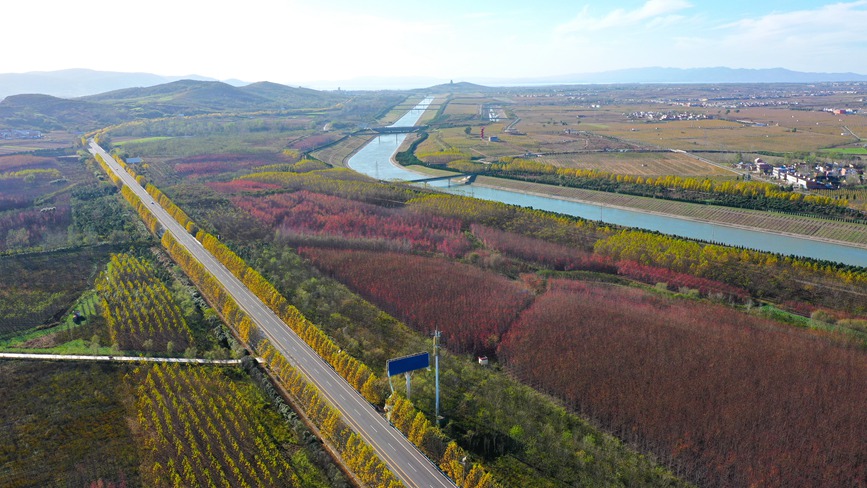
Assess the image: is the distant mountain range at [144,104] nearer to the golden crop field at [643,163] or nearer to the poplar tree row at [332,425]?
the golden crop field at [643,163]

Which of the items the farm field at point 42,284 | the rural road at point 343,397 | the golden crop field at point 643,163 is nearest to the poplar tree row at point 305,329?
the rural road at point 343,397

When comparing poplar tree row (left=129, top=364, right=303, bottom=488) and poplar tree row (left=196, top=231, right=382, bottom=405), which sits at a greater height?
poplar tree row (left=196, top=231, right=382, bottom=405)

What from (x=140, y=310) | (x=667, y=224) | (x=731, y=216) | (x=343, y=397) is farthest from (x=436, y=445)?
(x=731, y=216)

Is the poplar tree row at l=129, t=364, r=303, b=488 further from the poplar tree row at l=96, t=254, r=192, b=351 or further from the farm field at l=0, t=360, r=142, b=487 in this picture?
the poplar tree row at l=96, t=254, r=192, b=351

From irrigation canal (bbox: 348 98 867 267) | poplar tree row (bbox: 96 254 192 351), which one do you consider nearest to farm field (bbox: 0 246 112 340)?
poplar tree row (bbox: 96 254 192 351)

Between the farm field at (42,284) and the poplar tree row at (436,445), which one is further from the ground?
the farm field at (42,284)

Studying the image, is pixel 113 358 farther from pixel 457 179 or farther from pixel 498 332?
pixel 457 179
